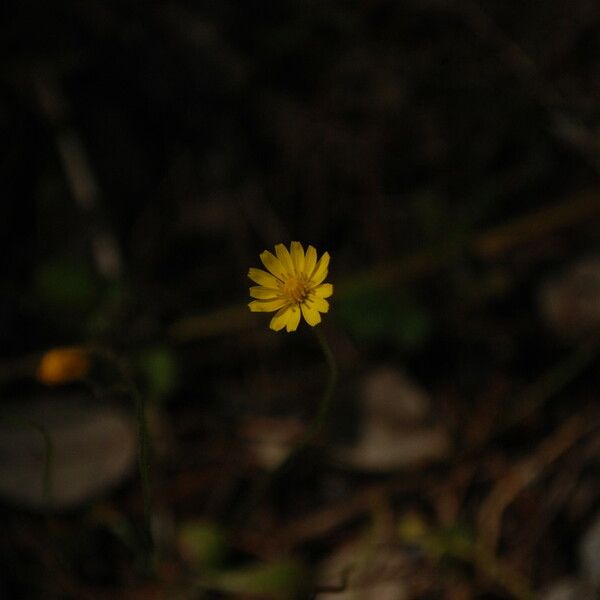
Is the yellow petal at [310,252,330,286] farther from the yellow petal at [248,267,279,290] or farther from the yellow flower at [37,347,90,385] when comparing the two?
the yellow flower at [37,347,90,385]

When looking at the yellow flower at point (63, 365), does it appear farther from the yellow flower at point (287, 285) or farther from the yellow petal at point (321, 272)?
the yellow petal at point (321, 272)

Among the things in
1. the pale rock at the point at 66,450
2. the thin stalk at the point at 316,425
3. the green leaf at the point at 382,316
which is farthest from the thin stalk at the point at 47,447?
the green leaf at the point at 382,316

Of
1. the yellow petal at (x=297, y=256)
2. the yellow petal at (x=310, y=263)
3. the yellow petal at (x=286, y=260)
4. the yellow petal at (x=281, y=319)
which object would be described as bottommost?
the yellow petal at (x=281, y=319)

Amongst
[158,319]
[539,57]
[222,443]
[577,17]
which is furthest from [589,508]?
[577,17]

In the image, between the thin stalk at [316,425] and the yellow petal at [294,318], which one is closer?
the thin stalk at [316,425]

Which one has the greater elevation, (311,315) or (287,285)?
(287,285)

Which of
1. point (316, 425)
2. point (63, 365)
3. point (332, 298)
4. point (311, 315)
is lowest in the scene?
point (316, 425)

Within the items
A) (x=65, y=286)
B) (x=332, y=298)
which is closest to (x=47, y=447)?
(x=65, y=286)

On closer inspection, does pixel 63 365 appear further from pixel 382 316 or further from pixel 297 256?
pixel 382 316
